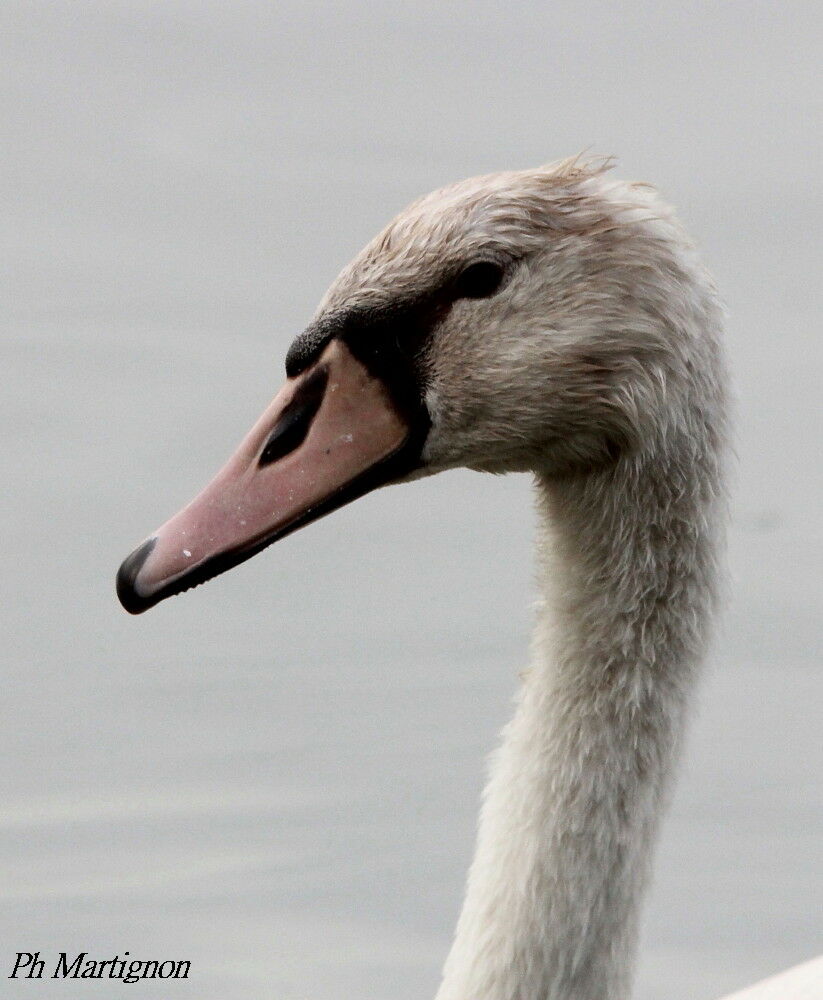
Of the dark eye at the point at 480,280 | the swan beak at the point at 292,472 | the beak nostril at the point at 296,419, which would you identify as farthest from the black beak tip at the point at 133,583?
the dark eye at the point at 480,280

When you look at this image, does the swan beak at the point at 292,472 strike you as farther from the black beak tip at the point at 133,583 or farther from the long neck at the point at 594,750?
the long neck at the point at 594,750

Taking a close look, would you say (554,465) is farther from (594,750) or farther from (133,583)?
(133,583)

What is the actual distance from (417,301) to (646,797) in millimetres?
1223

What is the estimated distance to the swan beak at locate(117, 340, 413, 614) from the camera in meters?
4.54

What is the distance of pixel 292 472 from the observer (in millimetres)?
4660

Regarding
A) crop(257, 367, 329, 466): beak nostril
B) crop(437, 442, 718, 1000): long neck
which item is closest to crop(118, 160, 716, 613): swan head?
crop(257, 367, 329, 466): beak nostril

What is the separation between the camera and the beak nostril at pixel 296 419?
4.70 m

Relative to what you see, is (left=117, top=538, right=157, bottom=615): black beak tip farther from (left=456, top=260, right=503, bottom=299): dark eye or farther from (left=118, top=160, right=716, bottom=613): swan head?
(left=456, top=260, right=503, bottom=299): dark eye

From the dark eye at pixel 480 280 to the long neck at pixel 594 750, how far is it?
1.54ft

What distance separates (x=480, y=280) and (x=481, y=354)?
0.54 ft

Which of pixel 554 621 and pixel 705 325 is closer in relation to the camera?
pixel 705 325

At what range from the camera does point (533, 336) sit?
467 cm

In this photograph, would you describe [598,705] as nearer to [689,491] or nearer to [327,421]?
[689,491]

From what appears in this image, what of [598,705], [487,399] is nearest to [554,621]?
[598,705]
